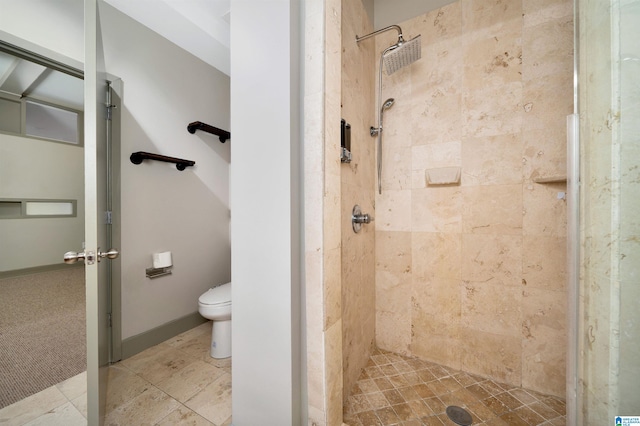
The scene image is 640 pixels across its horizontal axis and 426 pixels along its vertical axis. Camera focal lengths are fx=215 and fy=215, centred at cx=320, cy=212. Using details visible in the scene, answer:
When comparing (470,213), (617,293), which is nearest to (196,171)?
(470,213)

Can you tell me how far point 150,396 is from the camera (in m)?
1.28

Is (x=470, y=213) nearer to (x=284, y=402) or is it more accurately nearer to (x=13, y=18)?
(x=284, y=402)

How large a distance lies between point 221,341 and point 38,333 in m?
1.71

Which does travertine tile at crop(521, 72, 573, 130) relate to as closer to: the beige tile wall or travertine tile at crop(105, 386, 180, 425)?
the beige tile wall

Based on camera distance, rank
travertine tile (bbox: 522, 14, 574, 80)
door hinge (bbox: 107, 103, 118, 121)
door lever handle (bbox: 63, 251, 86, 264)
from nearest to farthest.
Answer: door lever handle (bbox: 63, 251, 86, 264)
travertine tile (bbox: 522, 14, 574, 80)
door hinge (bbox: 107, 103, 118, 121)

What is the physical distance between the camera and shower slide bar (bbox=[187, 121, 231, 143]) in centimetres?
206

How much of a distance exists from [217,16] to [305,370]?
2.70 meters

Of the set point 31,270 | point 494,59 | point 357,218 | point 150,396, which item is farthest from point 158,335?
point 494,59

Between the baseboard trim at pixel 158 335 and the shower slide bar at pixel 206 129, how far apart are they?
1.78 meters

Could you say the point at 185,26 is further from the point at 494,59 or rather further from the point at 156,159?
the point at 494,59

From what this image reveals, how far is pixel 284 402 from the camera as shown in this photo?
0.89 metres

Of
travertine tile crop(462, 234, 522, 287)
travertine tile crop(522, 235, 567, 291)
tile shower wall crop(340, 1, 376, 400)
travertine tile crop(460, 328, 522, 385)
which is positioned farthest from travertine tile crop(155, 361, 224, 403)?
travertine tile crop(522, 235, 567, 291)

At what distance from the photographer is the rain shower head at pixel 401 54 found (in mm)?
1290

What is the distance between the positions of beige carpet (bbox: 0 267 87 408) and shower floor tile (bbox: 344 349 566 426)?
1951 mm
